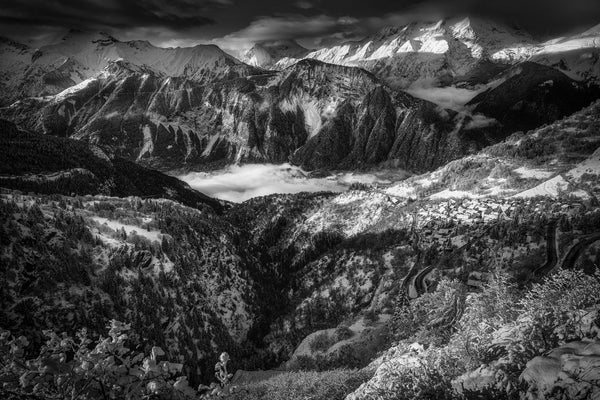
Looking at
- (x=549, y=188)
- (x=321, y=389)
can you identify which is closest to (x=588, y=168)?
(x=549, y=188)

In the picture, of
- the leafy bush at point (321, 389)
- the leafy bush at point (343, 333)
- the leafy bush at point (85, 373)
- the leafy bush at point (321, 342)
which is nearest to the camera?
the leafy bush at point (85, 373)

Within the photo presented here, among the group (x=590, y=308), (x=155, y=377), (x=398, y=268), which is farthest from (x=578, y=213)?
(x=155, y=377)

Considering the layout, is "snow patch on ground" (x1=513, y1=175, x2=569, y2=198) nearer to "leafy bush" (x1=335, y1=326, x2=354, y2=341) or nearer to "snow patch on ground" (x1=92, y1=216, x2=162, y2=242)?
"leafy bush" (x1=335, y1=326, x2=354, y2=341)

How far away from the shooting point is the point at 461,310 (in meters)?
35.3

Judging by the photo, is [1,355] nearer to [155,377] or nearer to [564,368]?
[155,377]

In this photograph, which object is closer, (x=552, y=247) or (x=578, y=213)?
(x=552, y=247)

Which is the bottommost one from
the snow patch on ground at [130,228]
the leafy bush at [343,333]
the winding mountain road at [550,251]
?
the leafy bush at [343,333]

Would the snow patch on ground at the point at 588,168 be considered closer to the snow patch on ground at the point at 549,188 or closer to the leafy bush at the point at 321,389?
the snow patch on ground at the point at 549,188

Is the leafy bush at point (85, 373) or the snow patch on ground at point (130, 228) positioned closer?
the leafy bush at point (85, 373)

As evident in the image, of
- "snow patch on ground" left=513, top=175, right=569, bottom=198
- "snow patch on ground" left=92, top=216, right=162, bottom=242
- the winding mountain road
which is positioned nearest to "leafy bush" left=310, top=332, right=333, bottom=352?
the winding mountain road

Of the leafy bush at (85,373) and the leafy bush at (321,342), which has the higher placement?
the leafy bush at (85,373)

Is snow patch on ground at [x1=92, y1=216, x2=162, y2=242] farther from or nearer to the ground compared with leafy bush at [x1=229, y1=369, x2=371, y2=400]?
nearer to the ground

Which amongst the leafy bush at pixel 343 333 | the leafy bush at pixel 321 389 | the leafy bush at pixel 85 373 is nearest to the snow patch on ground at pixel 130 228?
the leafy bush at pixel 343 333

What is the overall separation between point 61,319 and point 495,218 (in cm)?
16890
